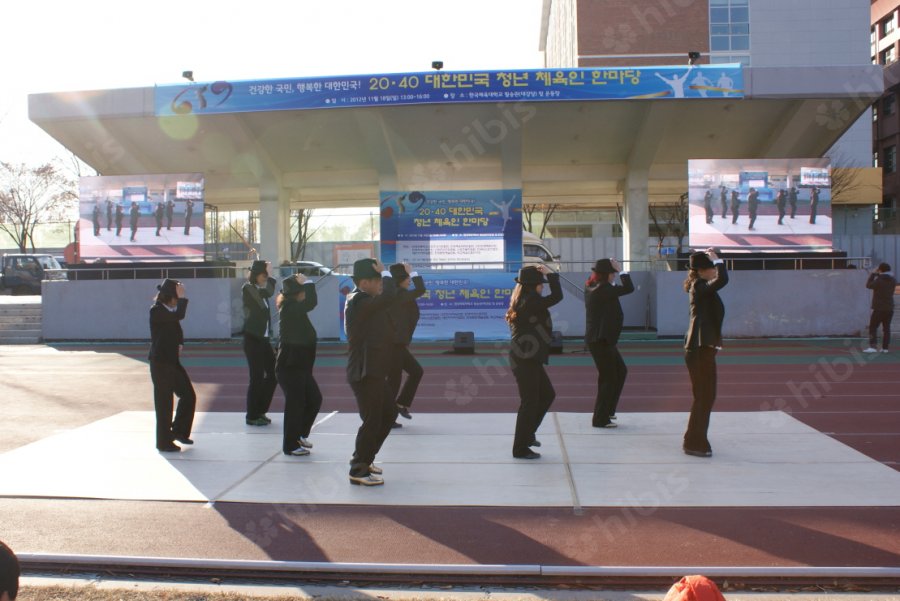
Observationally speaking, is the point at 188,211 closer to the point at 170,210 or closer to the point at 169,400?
the point at 170,210

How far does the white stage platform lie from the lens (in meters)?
6.34

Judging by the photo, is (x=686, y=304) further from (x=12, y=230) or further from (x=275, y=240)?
(x=12, y=230)

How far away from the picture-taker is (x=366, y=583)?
4.65 m

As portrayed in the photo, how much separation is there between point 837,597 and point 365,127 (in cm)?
2039

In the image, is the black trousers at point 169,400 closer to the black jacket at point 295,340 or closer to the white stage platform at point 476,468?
the white stage platform at point 476,468

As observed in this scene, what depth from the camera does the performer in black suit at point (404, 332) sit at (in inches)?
328

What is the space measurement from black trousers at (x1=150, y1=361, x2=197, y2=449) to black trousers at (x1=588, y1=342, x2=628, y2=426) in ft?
14.5

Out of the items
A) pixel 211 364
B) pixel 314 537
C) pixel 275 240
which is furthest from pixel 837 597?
pixel 275 240

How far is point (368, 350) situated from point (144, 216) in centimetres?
1861

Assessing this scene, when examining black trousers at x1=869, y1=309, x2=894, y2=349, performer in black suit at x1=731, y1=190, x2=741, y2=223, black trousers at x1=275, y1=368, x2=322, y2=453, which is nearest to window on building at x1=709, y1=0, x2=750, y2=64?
performer in black suit at x1=731, y1=190, x2=741, y2=223

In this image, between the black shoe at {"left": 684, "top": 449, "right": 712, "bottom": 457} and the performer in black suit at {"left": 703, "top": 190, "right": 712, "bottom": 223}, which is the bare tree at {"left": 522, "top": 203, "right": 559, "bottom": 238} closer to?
the performer in black suit at {"left": 703, "top": 190, "right": 712, "bottom": 223}

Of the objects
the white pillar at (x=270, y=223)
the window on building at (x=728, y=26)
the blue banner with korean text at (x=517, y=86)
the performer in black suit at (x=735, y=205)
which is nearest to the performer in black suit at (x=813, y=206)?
the performer in black suit at (x=735, y=205)

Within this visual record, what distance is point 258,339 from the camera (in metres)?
9.12

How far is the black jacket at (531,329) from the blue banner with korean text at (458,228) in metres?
14.5
